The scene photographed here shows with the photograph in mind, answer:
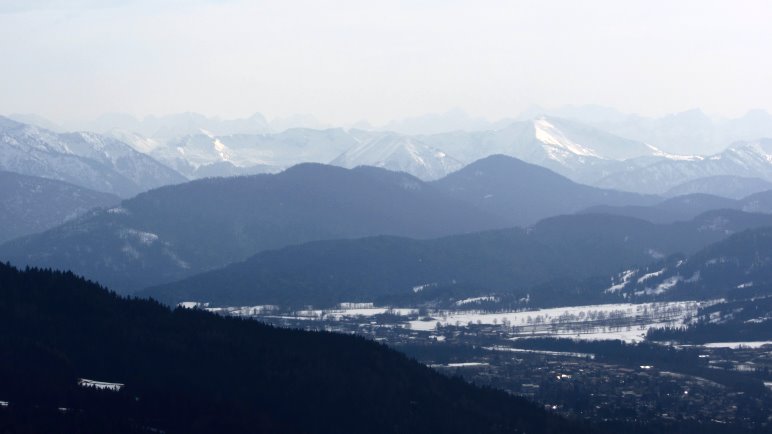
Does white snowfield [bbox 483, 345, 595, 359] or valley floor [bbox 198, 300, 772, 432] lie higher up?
white snowfield [bbox 483, 345, 595, 359]

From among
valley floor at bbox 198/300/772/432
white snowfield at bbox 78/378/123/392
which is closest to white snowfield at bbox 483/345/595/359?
valley floor at bbox 198/300/772/432

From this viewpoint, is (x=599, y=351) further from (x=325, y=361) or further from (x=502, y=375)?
(x=325, y=361)

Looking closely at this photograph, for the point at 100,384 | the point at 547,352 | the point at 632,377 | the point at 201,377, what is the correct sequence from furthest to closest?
1. the point at 547,352
2. the point at 632,377
3. the point at 201,377
4. the point at 100,384

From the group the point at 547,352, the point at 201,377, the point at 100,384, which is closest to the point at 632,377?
the point at 547,352

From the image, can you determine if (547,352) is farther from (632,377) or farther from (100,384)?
(100,384)

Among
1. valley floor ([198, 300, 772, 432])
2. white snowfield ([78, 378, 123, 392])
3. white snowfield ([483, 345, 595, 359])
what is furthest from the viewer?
white snowfield ([483, 345, 595, 359])

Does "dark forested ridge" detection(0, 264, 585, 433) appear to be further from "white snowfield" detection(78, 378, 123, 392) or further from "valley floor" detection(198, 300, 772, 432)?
"valley floor" detection(198, 300, 772, 432)

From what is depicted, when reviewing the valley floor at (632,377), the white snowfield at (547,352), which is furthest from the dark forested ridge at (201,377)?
the white snowfield at (547,352)

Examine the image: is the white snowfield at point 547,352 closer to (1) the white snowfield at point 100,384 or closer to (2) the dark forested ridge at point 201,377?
(2) the dark forested ridge at point 201,377

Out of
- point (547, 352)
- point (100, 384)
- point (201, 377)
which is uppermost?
point (547, 352)
